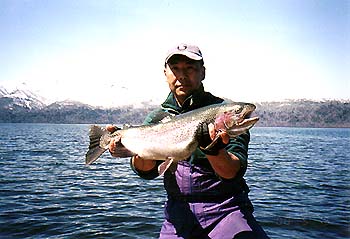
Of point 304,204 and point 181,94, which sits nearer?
point 181,94

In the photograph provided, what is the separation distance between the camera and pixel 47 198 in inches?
524

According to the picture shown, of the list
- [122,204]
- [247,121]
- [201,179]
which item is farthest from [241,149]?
[122,204]

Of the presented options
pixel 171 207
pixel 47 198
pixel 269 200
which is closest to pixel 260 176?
pixel 269 200

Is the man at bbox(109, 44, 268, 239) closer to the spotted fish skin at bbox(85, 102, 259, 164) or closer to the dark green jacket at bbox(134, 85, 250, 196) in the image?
the dark green jacket at bbox(134, 85, 250, 196)

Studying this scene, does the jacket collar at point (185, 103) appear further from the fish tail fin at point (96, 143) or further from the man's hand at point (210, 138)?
the fish tail fin at point (96, 143)

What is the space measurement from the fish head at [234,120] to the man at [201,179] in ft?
0.41

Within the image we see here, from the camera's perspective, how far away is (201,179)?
416cm

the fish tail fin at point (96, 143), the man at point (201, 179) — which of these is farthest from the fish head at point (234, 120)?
the fish tail fin at point (96, 143)

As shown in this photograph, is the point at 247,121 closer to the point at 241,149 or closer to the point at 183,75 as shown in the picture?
the point at 241,149

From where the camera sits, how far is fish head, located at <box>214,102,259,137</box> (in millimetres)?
3795

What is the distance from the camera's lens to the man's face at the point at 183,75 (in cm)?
431

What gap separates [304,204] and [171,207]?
10.0 meters

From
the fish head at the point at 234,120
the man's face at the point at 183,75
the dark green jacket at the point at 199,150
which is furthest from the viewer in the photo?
the man's face at the point at 183,75

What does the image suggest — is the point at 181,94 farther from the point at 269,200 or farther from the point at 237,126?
the point at 269,200
